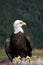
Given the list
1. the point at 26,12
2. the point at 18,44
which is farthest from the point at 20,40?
the point at 26,12

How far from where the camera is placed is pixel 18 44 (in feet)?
30.7

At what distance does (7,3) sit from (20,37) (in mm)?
37442

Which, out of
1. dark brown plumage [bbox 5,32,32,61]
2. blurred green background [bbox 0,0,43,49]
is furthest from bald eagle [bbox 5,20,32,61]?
blurred green background [bbox 0,0,43,49]

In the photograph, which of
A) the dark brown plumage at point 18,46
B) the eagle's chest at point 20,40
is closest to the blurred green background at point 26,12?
the dark brown plumage at point 18,46

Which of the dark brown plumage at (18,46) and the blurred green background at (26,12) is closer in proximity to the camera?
the dark brown plumage at (18,46)

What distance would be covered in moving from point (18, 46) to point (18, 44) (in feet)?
0.15

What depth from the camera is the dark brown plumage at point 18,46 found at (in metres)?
9.36

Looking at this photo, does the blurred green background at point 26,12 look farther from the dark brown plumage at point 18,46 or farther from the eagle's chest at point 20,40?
the eagle's chest at point 20,40

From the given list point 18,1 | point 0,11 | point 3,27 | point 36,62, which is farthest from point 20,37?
point 18,1

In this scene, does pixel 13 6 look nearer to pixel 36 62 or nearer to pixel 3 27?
pixel 3 27

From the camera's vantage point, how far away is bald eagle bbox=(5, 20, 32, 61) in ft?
30.7

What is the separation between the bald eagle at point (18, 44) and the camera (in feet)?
30.7

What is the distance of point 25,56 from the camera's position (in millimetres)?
9539

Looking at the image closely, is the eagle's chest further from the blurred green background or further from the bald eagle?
the blurred green background
